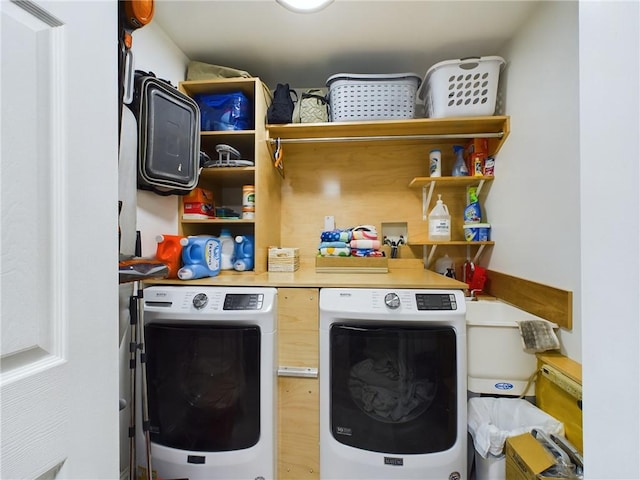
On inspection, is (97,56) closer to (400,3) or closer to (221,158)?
(221,158)

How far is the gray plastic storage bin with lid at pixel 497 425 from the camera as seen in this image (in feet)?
3.51

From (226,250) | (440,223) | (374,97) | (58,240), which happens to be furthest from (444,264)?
(58,240)

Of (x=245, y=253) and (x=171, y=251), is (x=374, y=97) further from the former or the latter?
(x=171, y=251)

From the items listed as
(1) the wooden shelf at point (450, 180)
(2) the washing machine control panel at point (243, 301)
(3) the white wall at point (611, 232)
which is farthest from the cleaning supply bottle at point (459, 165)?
(2) the washing machine control panel at point (243, 301)

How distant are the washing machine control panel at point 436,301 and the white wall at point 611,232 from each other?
0.68 meters

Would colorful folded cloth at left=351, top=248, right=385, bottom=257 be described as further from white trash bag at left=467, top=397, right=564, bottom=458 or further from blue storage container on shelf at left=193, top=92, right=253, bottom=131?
blue storage container on shelf at left=193, top=92, right=253, bottom=131

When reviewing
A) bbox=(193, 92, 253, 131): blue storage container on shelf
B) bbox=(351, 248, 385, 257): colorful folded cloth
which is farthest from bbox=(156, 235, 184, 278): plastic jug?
bbox=(351, 248, 385, 257): colorful folded cloth

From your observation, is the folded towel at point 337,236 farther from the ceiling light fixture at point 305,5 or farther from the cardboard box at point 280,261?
the ceiling light fixture at point 305,5

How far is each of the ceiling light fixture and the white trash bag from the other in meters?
2.00

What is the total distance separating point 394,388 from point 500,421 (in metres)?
0.49

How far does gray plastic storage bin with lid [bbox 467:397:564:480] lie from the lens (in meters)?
1.07

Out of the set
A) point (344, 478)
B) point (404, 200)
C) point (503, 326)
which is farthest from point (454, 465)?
point (404, 200)

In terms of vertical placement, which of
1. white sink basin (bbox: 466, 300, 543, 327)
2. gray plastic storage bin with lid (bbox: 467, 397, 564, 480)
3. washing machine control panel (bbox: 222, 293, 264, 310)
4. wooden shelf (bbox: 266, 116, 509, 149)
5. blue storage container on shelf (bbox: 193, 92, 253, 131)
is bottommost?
gray plastic storage bin with lid (bbox: 467, 397, 564, 480)

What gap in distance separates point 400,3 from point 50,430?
192cm
